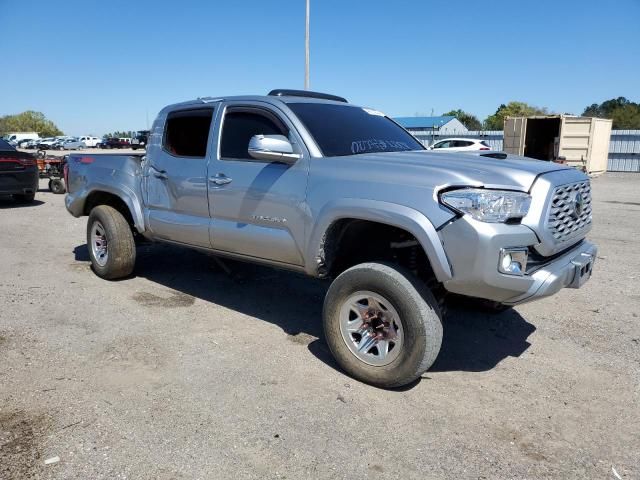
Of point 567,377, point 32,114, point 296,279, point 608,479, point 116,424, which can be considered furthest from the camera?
point 32,114

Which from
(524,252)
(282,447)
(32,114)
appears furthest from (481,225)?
(32,114)

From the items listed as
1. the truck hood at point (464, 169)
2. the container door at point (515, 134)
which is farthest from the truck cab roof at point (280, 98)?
the container door at point (515, 134)

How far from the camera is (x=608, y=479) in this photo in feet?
8.41

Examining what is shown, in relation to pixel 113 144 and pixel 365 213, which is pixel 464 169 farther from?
pixel 113 144

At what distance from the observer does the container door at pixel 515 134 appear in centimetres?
2134

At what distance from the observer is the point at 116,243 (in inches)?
225

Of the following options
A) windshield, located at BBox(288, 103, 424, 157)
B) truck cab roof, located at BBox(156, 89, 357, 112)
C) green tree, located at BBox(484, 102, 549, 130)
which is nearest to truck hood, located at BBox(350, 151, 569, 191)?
windshield, located at BBox(288, 103, 424, 157)

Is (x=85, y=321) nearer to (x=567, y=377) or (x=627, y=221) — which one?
(x=567, y=377)

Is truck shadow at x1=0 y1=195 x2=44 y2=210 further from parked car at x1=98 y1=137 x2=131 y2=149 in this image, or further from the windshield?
parked car at x1=98 y1=137 x2=131 y2=149

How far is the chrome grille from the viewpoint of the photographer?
10.6ft

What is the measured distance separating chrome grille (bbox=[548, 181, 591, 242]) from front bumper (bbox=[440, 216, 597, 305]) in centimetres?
24

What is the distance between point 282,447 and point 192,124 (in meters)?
3.34

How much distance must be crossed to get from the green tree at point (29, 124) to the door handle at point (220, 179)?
→ 112 metres

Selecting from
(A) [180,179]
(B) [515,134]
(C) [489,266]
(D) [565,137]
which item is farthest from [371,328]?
(D) [565,137]
